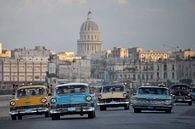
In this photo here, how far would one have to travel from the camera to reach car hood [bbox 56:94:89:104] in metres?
38.6

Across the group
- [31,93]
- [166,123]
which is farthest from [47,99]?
[166,123]

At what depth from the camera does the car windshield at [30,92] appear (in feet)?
140

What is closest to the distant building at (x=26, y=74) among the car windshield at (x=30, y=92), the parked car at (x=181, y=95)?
the parked car at (x=181, y=95)

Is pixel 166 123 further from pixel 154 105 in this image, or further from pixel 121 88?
pixel 121 88

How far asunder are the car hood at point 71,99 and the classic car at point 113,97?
14.5 metres

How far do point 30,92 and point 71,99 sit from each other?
451 cm

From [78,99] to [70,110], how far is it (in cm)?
58

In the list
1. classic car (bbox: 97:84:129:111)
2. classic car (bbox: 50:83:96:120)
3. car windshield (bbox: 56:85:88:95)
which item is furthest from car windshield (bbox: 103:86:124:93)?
classic car (bbox: 50:83:96:120)

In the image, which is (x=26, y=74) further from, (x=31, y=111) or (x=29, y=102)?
(x=31, y=111)

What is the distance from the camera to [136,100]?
149ft

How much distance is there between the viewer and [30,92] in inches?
1681

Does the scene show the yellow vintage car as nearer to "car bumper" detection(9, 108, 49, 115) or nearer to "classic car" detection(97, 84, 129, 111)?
"car bumper" detection(9, 108, 49, 115)

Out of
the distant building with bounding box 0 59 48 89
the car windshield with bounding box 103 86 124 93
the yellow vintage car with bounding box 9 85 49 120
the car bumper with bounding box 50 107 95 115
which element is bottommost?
the car bumper with bounding box 50 107 95 115

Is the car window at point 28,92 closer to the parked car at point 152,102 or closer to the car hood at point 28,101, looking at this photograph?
the car hood at point 28,101
